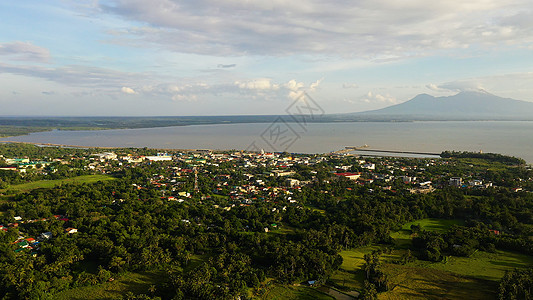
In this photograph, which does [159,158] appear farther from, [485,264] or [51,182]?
[485,264]

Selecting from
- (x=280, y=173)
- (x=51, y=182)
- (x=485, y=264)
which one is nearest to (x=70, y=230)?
(x=51, y=182)

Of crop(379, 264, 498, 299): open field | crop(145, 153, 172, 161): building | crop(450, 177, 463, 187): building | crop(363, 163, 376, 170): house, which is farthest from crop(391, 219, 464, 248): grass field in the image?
crop(145, 153, 172, 161): building

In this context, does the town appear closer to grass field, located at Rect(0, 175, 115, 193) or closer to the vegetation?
grass field, located at Rect(0, 175, 115, 193)

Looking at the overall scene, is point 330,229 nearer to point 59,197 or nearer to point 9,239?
point 9,239

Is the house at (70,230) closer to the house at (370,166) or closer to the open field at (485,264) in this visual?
the open field at (485,264)

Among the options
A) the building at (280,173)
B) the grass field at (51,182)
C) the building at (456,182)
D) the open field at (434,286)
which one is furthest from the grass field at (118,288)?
the building at (456,182)

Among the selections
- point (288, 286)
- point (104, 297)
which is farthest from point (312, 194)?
point (104, 297)
